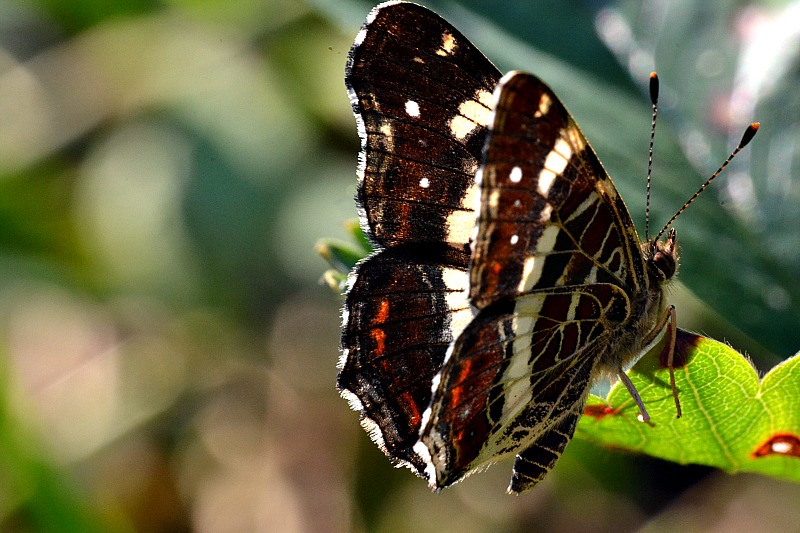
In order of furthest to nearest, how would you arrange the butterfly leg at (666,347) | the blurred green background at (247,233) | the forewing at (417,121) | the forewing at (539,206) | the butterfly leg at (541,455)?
the blurred green background at (247,233) < the butterfly leg at (541,455) < the forewing at (417,121) < the butterfly leg at (666,347) < the forewing at (539,206)

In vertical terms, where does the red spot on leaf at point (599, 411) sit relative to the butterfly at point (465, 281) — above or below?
below

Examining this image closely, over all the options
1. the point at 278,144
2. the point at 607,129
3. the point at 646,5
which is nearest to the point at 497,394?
the point at 607,129

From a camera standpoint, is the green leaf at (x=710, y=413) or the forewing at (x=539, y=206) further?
the green leaf at (x=710, y=413)

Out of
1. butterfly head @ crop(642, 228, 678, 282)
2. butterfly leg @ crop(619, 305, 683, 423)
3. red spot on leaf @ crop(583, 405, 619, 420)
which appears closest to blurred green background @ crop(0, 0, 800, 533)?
butterfly head @ crop(642, 228, 678, 282)

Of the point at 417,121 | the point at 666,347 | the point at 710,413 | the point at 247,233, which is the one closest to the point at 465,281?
the point at 417,121

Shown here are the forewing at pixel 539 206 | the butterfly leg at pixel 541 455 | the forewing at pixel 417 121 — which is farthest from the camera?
the butterfly leg at pixel 541 455

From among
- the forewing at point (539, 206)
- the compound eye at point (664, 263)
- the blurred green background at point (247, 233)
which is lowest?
the blurred green background at point (247, 233)

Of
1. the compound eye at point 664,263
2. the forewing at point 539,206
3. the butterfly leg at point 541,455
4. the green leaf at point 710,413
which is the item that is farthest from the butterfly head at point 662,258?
the butterfly leg at point 541,455

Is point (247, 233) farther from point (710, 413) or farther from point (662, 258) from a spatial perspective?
point (710, 413)

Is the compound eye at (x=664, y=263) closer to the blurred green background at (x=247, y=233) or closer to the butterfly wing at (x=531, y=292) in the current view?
the butterfly wing at (x=531, y=292)
